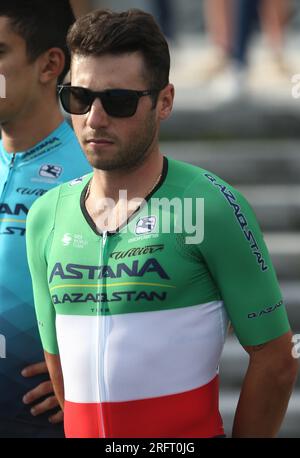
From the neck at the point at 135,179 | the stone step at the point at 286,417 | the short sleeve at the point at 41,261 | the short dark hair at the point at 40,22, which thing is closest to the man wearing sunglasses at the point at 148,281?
the neck at the point at 135,179

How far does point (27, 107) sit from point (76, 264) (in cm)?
80

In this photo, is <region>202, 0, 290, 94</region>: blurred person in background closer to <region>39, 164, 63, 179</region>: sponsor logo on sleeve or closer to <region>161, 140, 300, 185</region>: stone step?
<region>161, 140, 300, 185</region>: stone step

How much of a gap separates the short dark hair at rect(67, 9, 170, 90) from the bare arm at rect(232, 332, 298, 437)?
73cm

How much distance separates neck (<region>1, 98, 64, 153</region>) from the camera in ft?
12.6

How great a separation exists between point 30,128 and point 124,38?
0.84 m

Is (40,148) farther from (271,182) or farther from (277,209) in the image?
(271,182)

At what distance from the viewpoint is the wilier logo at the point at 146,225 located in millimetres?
3129

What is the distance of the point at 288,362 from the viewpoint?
316 cm

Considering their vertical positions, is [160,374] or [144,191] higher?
[144,191]

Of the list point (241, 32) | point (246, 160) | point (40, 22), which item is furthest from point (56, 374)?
point (241, 32)

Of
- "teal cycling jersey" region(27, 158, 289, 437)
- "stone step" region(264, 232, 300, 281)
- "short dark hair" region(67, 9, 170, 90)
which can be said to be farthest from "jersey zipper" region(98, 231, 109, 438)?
"stone step" region(264, 232, 300, 281)

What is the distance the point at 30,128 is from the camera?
3.85 metres
